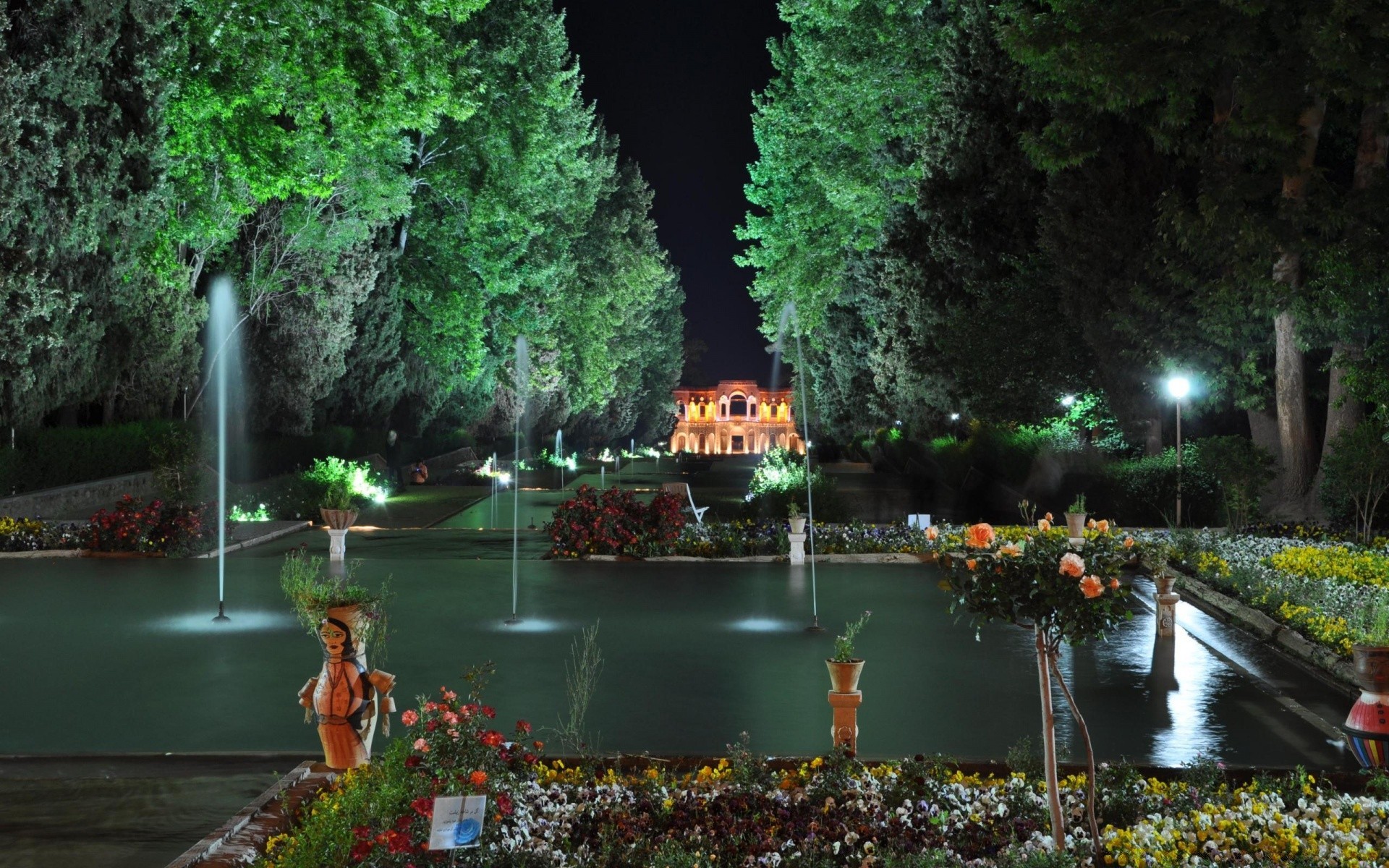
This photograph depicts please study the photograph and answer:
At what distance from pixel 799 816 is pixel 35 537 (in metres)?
14.8

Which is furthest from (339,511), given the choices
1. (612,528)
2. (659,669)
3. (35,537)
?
(659,669)

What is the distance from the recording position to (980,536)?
15.7 feet

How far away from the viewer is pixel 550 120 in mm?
37219

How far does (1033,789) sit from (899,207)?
28.2 metres

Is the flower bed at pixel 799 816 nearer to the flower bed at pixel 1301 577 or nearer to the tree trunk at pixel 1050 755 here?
the tree trunk at pixel 1050 755

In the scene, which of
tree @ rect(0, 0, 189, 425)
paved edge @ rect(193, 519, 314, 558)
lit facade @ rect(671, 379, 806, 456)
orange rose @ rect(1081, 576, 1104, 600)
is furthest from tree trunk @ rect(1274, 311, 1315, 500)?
lit facade @ rect(671, 379, 806, 456)

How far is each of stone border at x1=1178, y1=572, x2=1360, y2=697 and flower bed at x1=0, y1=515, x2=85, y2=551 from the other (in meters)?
14.6

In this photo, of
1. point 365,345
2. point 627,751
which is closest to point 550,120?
point 365,345

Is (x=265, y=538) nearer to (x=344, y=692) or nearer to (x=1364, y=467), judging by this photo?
(x=344, y=692)

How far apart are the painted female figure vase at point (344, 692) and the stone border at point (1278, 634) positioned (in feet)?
18.4

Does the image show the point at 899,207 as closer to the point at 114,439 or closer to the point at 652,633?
the point at 114,439

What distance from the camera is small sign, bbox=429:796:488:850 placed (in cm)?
382

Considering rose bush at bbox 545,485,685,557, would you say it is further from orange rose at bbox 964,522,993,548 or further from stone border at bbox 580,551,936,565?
orange rose at bbox 964,522,993,548

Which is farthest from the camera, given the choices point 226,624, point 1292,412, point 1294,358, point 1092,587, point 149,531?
point 1292,412
